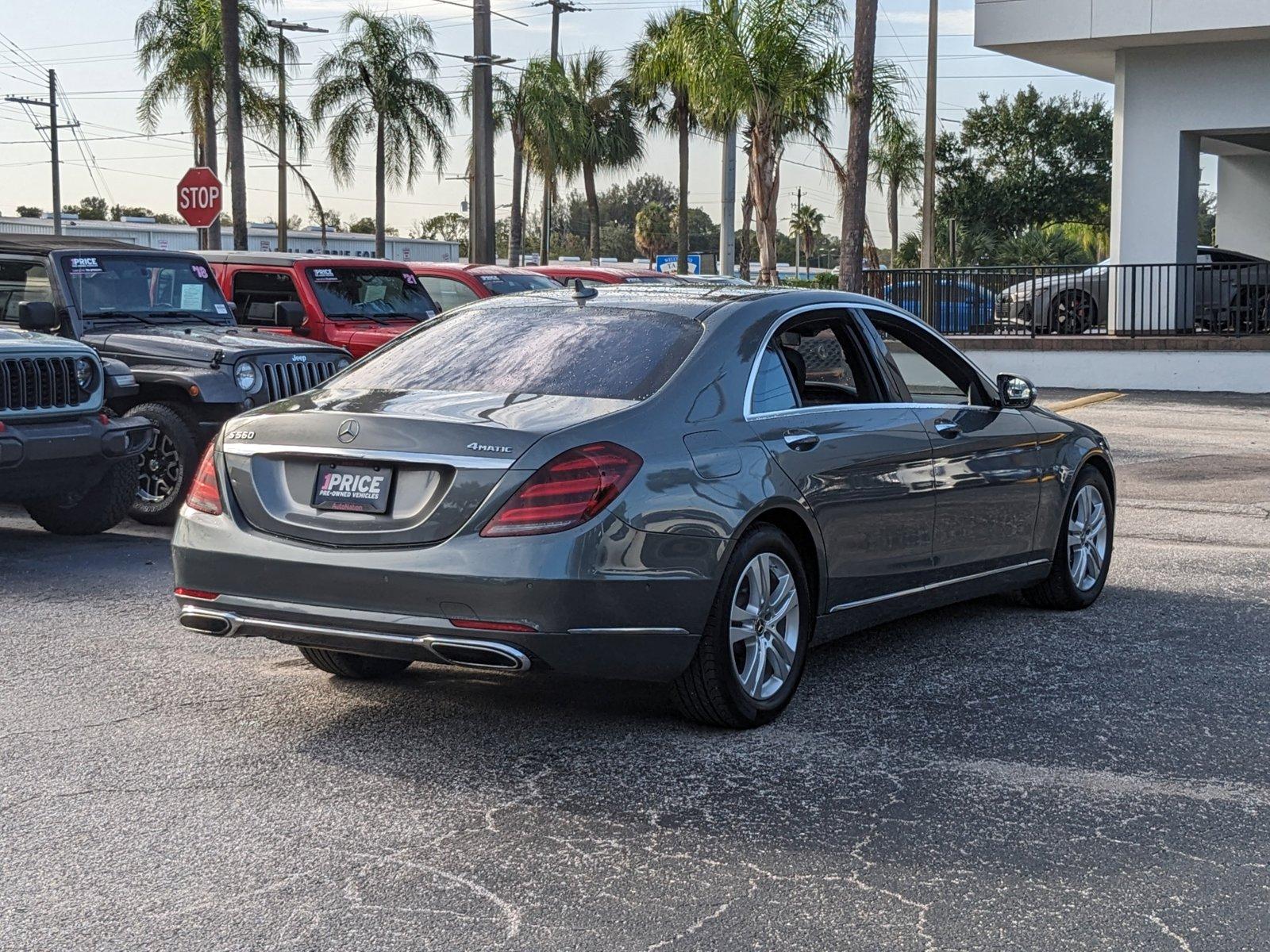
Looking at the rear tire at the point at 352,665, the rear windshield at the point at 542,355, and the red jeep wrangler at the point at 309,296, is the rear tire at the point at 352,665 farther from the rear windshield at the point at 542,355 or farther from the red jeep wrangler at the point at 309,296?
the red jeep wrangler at the point at 309,296

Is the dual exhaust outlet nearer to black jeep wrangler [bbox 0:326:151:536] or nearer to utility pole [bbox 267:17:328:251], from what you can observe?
black jeep wrangler [bbox 0:326:151:536]

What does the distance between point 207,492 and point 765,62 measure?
20.5 m

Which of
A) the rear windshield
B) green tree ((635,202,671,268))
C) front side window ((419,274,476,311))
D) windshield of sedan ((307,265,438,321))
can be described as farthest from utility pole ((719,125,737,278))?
green tree ((635,202,671,268))

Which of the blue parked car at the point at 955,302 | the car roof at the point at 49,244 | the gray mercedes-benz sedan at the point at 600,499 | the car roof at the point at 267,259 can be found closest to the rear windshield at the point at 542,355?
the gray mercedes-benz sedan at the point at 600,499

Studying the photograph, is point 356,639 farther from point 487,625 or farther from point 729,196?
point 729,196

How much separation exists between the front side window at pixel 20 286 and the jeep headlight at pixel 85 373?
1903 mm

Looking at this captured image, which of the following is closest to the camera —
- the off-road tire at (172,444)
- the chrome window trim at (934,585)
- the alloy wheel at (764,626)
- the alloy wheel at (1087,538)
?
the alloy wheel at (764,626)

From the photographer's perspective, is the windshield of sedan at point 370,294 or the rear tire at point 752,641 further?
the windshield of sedan at point 370,294

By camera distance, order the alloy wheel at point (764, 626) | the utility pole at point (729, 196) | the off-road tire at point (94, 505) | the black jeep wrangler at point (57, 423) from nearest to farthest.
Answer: the alloy wheel at point (764, 626)
the black jeep wrangler at point (57, 423)
the off-road tire at point (94, 505)
the utility pole at point (729, 196)

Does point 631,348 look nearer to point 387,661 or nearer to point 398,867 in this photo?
point 387,661

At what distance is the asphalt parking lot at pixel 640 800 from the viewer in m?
3.98

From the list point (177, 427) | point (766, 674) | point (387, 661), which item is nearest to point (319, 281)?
point (177, 427)

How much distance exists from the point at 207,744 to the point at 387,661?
3.35 ft

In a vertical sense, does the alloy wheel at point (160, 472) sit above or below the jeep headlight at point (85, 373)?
below
